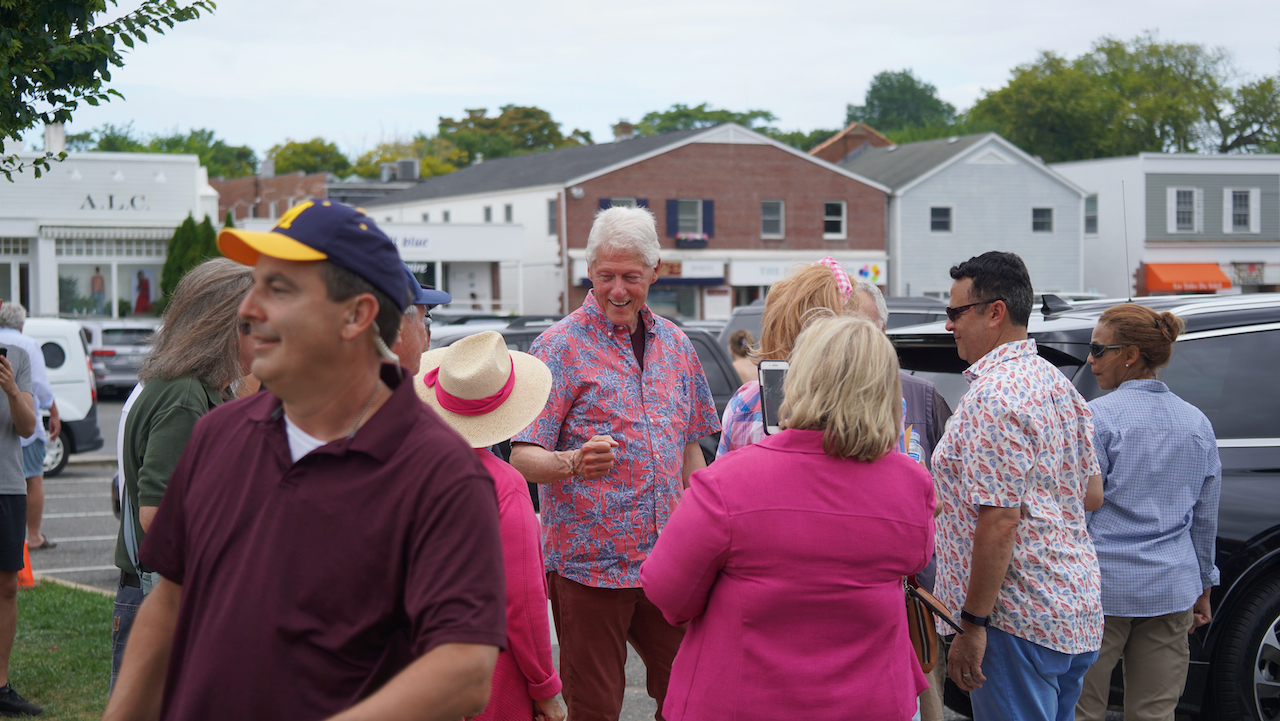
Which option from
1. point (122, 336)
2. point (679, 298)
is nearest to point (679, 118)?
point (679, 298)

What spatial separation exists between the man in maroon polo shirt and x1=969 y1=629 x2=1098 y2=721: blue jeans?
7.05 feet

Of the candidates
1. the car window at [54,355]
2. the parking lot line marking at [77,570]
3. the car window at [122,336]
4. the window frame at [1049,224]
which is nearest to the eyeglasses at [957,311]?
the parking lot line marking at [77,570]

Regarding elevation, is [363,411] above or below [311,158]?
below

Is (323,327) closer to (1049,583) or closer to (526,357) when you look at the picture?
(526,357)

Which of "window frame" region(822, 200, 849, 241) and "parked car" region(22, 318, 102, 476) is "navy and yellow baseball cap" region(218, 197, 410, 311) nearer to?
"parked car" region(22, 318, 102, 476)

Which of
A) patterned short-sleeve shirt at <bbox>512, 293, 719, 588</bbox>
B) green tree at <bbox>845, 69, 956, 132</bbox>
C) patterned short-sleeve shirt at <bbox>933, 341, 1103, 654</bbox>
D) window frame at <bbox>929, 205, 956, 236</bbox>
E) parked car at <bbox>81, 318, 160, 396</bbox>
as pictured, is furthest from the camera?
green tree at <bbox>845, 69, 956, 132</bbox>

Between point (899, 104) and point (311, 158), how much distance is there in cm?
5239

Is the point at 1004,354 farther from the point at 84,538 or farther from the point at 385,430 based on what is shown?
the point at 84,538

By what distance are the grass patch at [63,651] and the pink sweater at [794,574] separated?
3.65 metres

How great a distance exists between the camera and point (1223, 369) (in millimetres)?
4684

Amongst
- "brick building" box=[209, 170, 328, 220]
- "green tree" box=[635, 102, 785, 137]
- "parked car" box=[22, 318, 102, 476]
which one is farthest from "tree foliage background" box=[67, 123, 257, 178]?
"parked car" box=[22, 318, 102, 476]

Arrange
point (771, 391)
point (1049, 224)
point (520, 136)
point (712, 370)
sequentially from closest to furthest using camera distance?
point (771, 391) → point (712, 370) → point (1049, 224) → point (520, 136)

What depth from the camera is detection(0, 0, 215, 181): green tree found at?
4.26 meters

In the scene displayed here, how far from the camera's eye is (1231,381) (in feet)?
15.3
